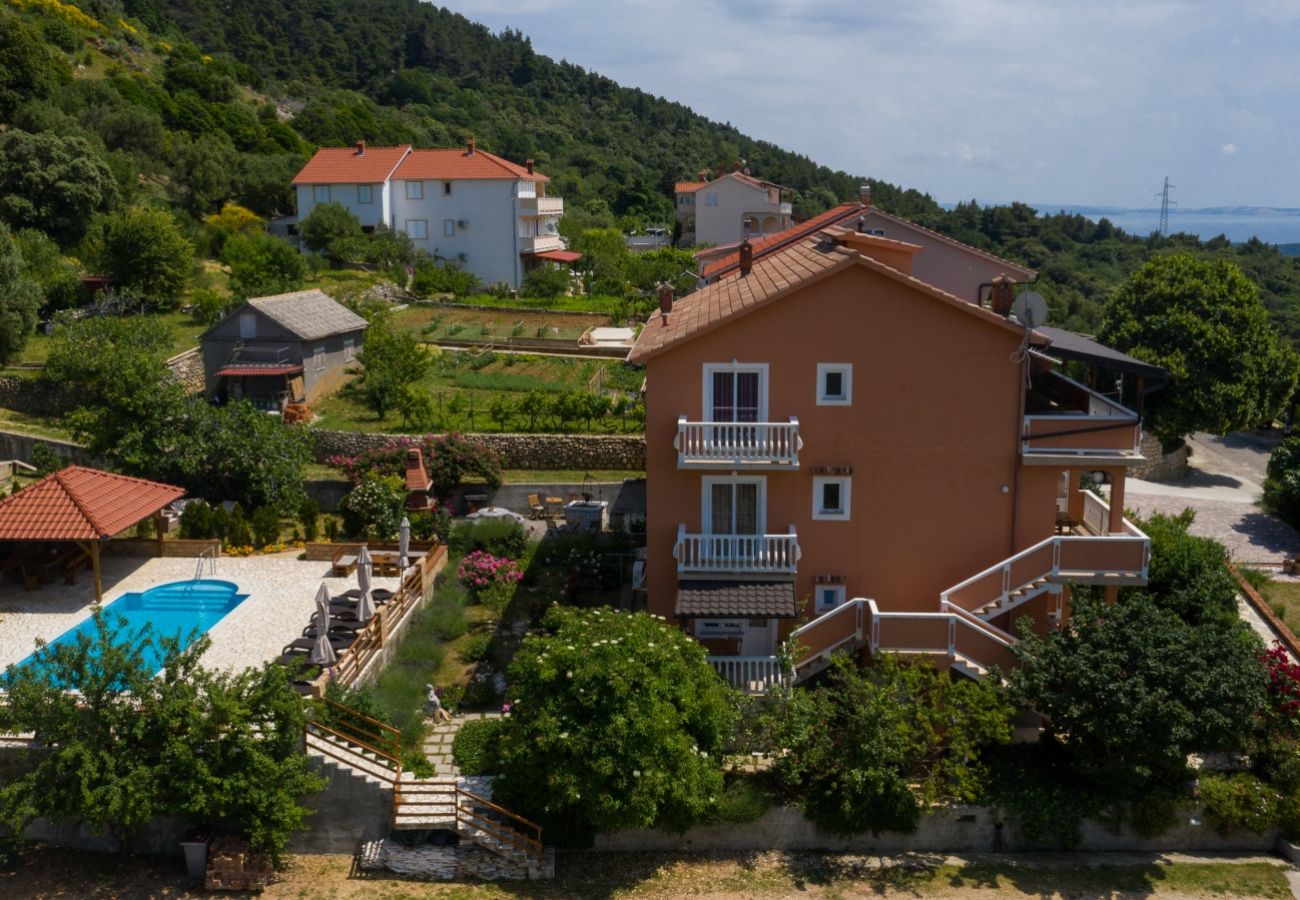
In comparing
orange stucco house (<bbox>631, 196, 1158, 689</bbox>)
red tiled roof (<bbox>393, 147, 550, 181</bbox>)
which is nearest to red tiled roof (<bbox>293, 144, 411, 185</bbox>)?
red tiled roof (<bbox>393, 147, 550, 181</bbox>)

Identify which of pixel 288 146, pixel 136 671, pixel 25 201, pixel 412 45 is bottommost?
pixel 136 671

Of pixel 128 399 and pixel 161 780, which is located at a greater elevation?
pixel 128 399

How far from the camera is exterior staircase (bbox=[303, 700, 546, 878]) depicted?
18.5m

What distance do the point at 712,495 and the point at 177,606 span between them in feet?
42.9

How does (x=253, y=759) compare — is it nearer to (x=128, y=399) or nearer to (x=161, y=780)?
(x=161, y=780)

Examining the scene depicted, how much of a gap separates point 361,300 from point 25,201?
1760 centimetres

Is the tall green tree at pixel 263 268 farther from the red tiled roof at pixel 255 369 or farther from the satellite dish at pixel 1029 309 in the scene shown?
the satellite dish at pixel 1029 309

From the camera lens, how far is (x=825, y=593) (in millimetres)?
22828

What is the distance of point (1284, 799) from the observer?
19016 millimetres

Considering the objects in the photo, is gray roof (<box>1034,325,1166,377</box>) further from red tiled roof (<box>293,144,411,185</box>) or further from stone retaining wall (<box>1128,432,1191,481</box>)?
red tiled roof (<box>293,144,411,185</box>)

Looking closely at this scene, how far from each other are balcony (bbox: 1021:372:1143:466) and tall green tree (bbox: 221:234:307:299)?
3755 centimetres

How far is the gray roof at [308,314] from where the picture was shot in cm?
4034

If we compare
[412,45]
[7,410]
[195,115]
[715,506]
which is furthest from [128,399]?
[412,45]

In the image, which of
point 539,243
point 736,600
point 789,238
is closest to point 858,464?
point 736,600
